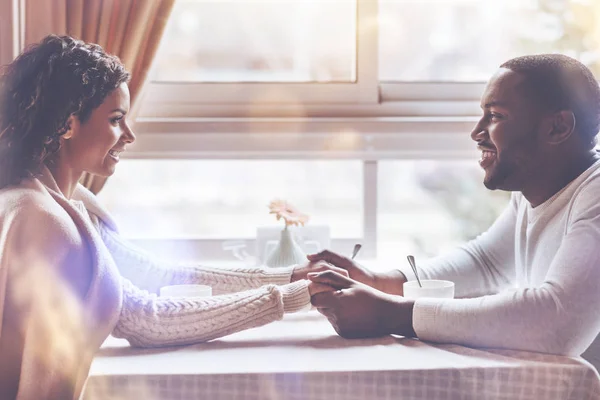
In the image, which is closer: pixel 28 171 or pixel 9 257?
pixel 9 257

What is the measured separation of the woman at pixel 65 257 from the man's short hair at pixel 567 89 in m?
0.60

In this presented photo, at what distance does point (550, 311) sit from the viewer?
1196mm

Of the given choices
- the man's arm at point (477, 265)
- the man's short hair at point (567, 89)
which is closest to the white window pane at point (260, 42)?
the man's arm at point (477, 265)

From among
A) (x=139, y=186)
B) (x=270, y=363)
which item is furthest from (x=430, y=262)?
(x=139, y=186)

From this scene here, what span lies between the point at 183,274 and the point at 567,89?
959 mm

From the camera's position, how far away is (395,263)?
89.8 inches

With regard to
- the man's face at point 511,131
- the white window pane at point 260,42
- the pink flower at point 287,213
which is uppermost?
the white window pane at point 260,42

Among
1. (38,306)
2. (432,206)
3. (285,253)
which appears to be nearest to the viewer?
(38,306)

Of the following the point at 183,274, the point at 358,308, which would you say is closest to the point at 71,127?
the point at 183,274

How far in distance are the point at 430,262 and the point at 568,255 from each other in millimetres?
571

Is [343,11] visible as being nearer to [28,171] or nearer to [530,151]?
[530,151]

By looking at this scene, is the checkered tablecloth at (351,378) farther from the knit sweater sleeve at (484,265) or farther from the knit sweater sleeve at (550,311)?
the knit sweater sleeve at (484,265)

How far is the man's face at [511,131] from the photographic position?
1459 mm

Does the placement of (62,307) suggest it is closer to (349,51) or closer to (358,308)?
(358,308)
